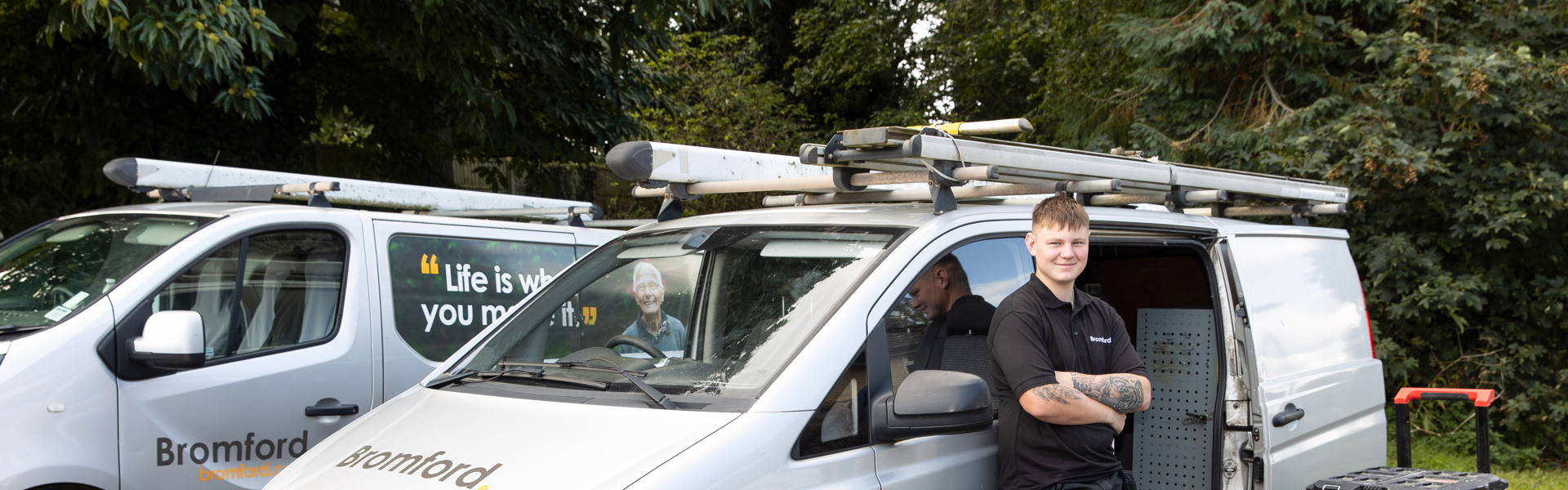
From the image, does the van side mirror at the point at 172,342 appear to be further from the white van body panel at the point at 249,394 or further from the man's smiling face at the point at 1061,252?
the man's smiling face at the point at 1061,252

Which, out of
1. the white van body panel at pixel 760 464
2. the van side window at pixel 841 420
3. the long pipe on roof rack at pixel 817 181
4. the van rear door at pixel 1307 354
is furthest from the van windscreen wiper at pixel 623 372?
the van rear door at pixel 1307 354

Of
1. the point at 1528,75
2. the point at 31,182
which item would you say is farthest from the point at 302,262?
the point at 1528,75

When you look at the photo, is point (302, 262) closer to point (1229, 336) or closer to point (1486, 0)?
point (1229, 336)

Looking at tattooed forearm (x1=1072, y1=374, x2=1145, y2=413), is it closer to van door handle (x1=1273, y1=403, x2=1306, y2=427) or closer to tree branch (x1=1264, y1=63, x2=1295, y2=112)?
van door handle (x1=1273, y1=403, x2=1306, y2=427)

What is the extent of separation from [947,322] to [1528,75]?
7265 mm

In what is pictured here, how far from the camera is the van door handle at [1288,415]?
12.5ft

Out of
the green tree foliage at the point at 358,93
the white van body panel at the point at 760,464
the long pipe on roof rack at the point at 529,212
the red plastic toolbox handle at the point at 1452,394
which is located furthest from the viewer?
the green tree foliage at the point at 358,93

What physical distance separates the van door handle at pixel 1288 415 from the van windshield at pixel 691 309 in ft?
5.64

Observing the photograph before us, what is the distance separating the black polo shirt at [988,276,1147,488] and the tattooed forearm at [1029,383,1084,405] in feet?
0.05

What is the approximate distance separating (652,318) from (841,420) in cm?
87

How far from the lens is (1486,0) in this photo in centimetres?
883

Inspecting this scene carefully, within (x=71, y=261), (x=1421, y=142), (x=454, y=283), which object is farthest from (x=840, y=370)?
(x=1421, y=142)

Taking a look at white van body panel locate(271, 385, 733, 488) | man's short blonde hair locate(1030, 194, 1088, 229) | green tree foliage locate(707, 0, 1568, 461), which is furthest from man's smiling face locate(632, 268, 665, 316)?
green tree foliage locate(707, 0, 1568, 461)

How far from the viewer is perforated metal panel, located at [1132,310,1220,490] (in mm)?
4109
